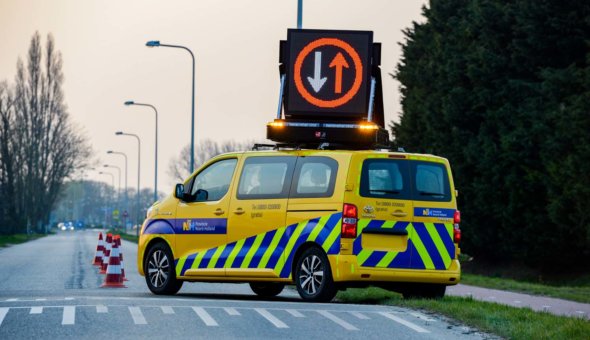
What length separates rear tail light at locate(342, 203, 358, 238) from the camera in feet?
50.3

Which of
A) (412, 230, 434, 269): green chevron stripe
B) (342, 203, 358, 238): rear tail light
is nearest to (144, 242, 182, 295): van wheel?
(342, 203, 358, 238): rear tail light

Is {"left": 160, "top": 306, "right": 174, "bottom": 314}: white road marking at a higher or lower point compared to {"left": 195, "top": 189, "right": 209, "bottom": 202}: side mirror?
lower

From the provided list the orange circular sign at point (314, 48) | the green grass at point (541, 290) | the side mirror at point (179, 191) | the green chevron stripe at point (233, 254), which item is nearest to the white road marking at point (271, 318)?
the green chevron stripe at point (233, 254)

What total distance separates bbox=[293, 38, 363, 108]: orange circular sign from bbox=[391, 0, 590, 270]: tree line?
13984 millimetres

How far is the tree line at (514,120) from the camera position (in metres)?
32.6

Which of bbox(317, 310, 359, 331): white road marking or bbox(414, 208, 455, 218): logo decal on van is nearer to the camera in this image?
bbox(317, 310, 359, 331): white road marking

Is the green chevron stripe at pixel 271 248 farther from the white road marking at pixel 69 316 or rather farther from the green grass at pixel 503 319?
the white road marking at pixel 69 316

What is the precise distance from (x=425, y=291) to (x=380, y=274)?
1.32m

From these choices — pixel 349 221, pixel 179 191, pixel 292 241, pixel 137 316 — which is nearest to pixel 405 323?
pixel 137 316

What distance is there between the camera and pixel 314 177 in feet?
52.5

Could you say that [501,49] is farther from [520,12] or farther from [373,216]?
[373,216]

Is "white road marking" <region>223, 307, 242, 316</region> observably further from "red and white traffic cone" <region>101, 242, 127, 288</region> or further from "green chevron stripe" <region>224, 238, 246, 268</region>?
"red and white traffic cone" <region>101, 242, 127, 288</region>

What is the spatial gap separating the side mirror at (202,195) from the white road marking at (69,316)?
4.31 m

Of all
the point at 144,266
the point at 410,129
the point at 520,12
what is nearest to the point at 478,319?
the point at 144,266
